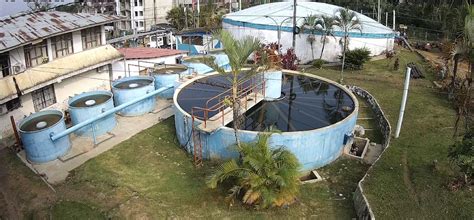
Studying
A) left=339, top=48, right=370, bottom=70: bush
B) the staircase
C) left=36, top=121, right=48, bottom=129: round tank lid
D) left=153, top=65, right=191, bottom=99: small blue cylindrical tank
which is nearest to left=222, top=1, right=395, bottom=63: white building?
left=339, top=48, right=370, bottom=70: bush

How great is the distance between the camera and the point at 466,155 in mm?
12867

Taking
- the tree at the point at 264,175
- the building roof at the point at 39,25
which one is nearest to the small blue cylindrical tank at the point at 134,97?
the building roof at the point at 39,25

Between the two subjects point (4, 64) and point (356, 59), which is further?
point (356, 59)

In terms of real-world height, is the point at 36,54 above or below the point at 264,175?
above

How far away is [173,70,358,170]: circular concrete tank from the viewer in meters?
16.0

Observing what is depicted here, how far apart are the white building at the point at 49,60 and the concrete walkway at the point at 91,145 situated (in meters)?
4.12

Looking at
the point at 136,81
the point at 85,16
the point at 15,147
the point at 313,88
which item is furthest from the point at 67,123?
the point at 313,88

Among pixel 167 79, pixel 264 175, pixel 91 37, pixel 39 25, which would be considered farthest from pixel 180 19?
pixel 264 175

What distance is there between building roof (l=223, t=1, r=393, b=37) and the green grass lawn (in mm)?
13691

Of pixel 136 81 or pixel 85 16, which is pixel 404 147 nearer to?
pixel 136 81

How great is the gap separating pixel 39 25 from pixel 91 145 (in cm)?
914

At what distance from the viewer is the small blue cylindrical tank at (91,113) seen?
20.0 metres

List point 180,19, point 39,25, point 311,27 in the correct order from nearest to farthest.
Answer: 1. point 39,25
2. point 311,27
3. point 180,19

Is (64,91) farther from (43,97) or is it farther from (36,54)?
(36,54)
